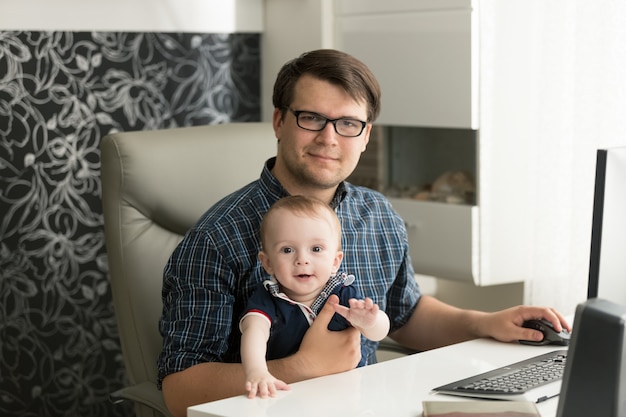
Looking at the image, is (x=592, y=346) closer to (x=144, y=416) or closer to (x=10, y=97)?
(x=144, y=416)

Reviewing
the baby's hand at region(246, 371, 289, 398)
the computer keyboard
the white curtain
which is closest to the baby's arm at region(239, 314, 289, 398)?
the baby's hand at region(246, 371, 289, 398)

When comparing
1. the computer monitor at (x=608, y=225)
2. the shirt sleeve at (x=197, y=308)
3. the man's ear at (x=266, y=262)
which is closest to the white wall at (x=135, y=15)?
the shirt sleeve at (x=197, y=308)

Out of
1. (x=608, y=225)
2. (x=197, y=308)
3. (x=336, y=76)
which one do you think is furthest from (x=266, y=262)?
(x=608, y=225)

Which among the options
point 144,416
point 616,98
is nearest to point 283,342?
point 144,416

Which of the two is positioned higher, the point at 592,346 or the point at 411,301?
the point at 592,346

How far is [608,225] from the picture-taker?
4.68 ft

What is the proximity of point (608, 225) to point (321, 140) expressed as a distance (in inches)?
26.6

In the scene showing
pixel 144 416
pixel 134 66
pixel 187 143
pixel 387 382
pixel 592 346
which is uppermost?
pixel 134 66

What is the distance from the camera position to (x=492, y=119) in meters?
2.95

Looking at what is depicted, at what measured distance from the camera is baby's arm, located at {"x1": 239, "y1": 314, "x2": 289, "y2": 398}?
1559 mm

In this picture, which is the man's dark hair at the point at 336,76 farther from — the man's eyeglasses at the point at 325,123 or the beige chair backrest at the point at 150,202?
the beige chair backrest at the point at 150,202

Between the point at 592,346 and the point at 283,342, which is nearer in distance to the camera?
the point at 592,346

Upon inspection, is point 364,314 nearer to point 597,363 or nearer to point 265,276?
point 265,276

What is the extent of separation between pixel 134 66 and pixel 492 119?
1.17m
